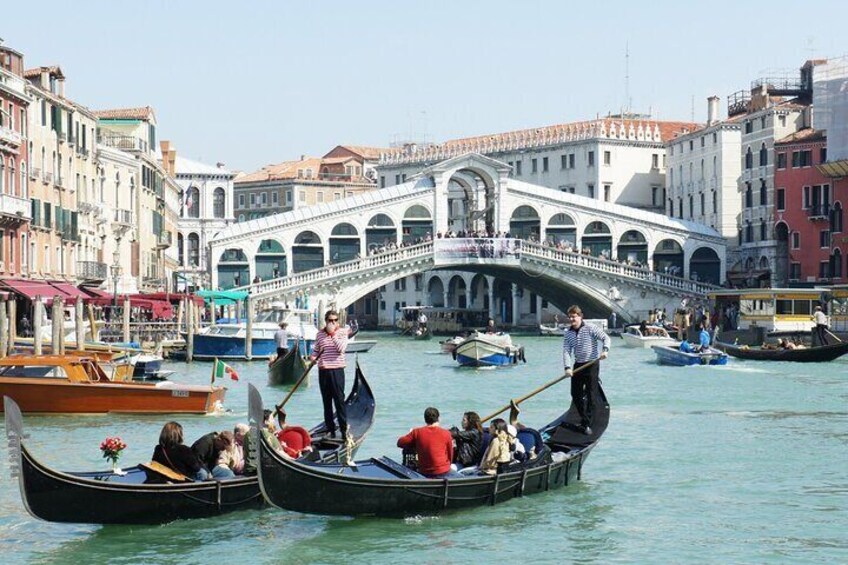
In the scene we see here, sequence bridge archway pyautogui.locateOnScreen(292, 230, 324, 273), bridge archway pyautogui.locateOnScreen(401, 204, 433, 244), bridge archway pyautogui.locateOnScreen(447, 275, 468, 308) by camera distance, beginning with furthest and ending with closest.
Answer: bridge archway pyautogui.locateOnScreen(447, 275, 468, 308), bridge archway pyautogui.locateOnScreen(401, 204, 433, 244), bridge archway pyautogui.locateOnScreen(292, 230, 324, 273)

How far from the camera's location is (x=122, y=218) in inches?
1523

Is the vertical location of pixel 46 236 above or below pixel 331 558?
above

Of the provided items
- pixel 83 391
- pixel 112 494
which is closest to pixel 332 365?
pixel 112 494

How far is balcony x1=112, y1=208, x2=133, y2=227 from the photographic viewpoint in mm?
38125

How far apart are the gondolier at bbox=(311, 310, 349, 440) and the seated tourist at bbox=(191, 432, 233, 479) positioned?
1.67 metres

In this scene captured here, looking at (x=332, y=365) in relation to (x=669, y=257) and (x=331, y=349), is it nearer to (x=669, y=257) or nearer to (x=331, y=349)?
(x=331, y=349)

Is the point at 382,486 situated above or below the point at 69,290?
below

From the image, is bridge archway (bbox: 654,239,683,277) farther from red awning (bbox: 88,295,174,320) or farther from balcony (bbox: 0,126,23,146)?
balcony (bbox: 0,126,23,146)

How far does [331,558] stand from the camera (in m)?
10.8

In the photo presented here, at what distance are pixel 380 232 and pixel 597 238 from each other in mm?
6057

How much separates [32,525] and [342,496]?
2.16 metres

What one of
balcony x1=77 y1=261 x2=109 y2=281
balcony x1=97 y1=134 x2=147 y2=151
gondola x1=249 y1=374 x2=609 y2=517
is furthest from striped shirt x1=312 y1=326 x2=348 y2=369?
balcony x1=97 y1=134 x2=147 y2=151

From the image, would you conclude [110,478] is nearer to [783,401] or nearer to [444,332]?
[783,401]

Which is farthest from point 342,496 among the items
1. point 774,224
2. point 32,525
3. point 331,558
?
point 774,224
